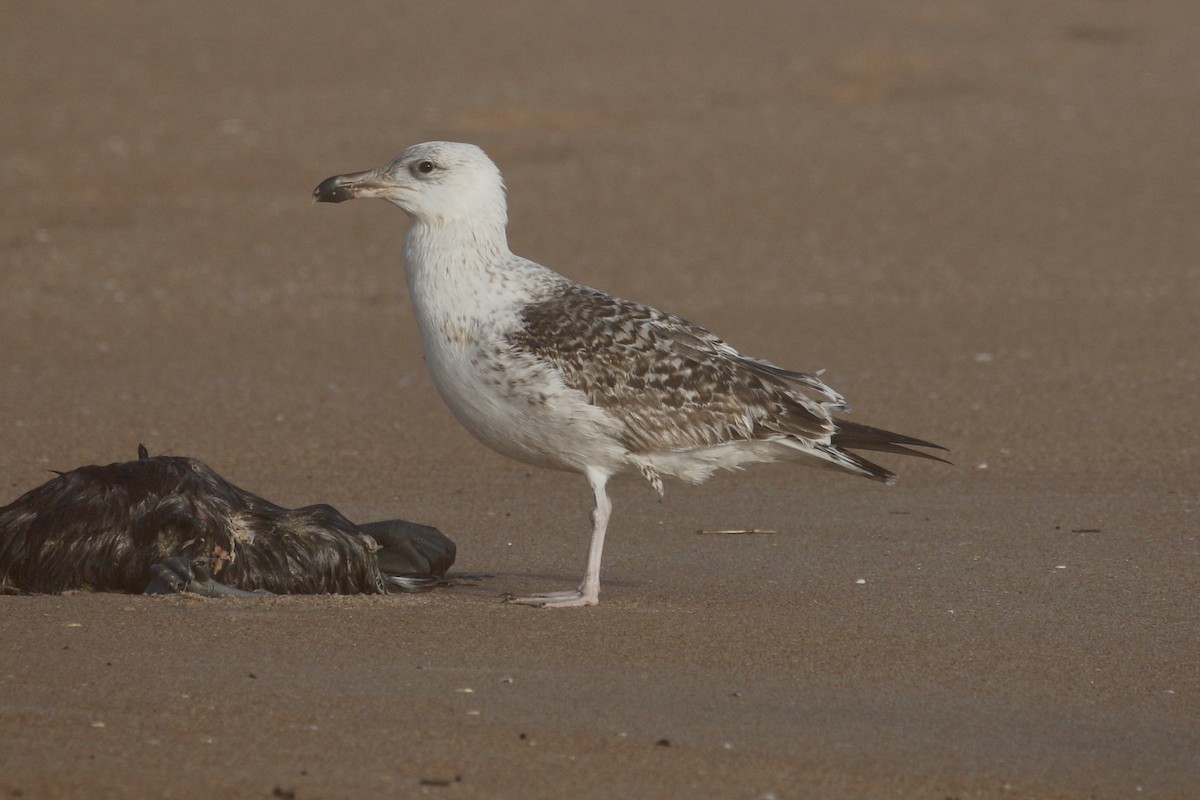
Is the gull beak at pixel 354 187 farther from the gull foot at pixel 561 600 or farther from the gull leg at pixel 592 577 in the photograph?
the gull foot at pixel 561 600

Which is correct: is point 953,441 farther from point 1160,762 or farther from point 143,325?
point 143,325

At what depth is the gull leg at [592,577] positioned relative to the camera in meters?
6.84

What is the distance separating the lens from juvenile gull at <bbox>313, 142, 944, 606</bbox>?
22.7 feet

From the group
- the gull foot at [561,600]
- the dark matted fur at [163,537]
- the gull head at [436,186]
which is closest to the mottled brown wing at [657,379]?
the gull head at [436,186]

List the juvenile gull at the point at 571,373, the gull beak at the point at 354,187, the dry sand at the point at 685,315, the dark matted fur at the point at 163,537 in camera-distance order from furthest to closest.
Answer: the gull beak at the point at 354,187
the juvenile gull at the point at 571,373
the dark matted fur at the point at 163,537
the dry sand at the point at 685,315

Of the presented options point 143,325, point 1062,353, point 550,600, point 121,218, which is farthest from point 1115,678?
point 121,218

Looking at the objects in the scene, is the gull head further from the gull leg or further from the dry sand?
the dry sand

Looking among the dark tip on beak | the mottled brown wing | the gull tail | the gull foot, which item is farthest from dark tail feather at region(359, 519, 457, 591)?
the gull tail

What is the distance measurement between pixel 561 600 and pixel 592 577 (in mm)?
157

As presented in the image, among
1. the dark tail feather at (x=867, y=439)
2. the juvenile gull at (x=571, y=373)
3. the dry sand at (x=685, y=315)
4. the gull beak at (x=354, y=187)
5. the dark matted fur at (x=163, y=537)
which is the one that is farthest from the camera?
the gull beak at (x=354, y=187)

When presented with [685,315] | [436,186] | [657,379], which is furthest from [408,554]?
[685,315]

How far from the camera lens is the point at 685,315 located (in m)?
13.7

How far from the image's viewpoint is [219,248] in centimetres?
1517

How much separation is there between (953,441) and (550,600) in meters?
4.08
